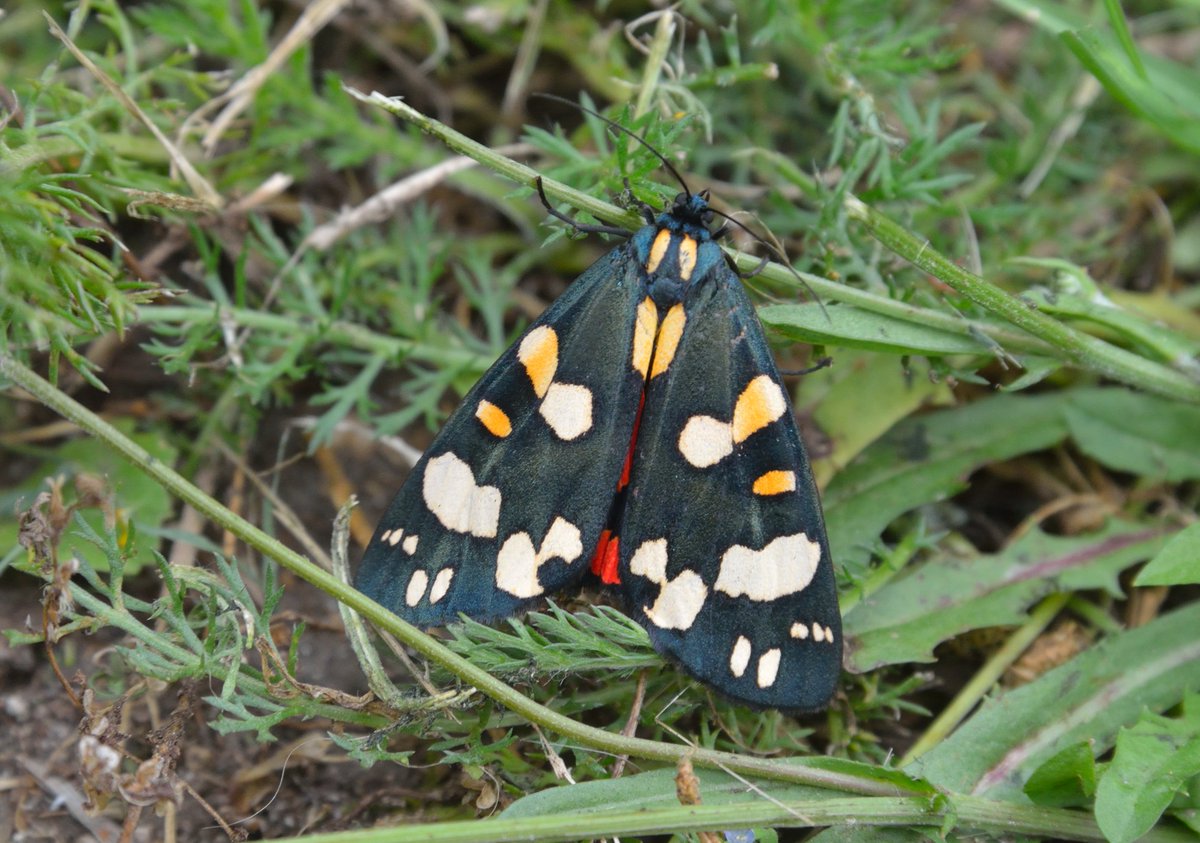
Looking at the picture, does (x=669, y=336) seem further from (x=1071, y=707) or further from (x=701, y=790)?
(x=1071, y=707)

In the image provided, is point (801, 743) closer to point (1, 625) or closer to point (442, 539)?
point (442, 539)

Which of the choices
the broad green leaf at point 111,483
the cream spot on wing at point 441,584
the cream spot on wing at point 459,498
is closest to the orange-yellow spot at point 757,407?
the cream spot on wing at point 459,498

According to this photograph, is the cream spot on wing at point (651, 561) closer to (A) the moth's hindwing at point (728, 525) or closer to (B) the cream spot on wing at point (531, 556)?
(A) the moth's hindwing at point (728, 525)

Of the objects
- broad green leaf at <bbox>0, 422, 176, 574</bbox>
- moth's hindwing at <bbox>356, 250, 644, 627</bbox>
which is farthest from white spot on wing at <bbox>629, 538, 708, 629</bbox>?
broad green leaf at <bbox>0, 422, 176, 574</bbox>

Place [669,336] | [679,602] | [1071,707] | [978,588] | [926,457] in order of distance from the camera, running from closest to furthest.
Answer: [679,602] < [669,336] < [1071,707] < [978,588] < [926,457]

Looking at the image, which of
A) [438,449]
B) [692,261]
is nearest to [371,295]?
[438,449]

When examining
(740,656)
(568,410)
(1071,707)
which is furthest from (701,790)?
(1071,707)

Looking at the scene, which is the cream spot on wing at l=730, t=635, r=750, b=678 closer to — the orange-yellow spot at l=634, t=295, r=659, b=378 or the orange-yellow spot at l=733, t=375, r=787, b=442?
the orange-yellow spot at l=733, t=375, r=787, b=442
